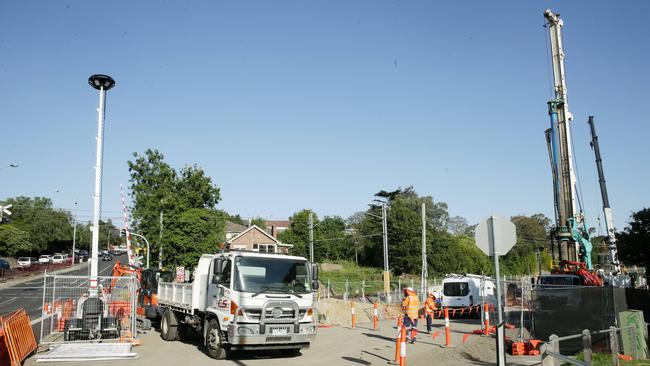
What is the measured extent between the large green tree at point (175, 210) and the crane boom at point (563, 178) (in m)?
21.1

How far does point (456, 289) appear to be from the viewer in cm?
2884

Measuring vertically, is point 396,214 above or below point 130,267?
above

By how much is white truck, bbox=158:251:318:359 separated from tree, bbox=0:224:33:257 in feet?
230

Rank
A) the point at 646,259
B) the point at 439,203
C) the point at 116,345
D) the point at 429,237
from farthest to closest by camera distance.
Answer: the point at 439,203, the point at 429,237, the point at 646,259, the point at 116,345

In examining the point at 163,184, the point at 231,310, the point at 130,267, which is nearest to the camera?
the point at 231,310

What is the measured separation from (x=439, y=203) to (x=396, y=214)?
146 feet

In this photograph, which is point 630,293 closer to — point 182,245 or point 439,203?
point 182,245

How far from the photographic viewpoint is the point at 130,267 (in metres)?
22.7

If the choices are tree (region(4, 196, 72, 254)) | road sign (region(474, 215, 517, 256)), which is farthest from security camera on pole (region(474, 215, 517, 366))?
tree (region(4, 196, 72, 254))

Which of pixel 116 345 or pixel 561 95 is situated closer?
pixel 116 345

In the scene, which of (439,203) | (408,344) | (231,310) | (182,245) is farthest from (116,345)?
(439,203)

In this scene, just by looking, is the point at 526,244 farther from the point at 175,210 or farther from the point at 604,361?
the point at 604,361

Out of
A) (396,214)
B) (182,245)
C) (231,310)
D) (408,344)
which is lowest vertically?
(408,344)

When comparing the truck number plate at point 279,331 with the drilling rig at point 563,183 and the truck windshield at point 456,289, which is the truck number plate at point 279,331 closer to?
the drilling rig at point 563,183
